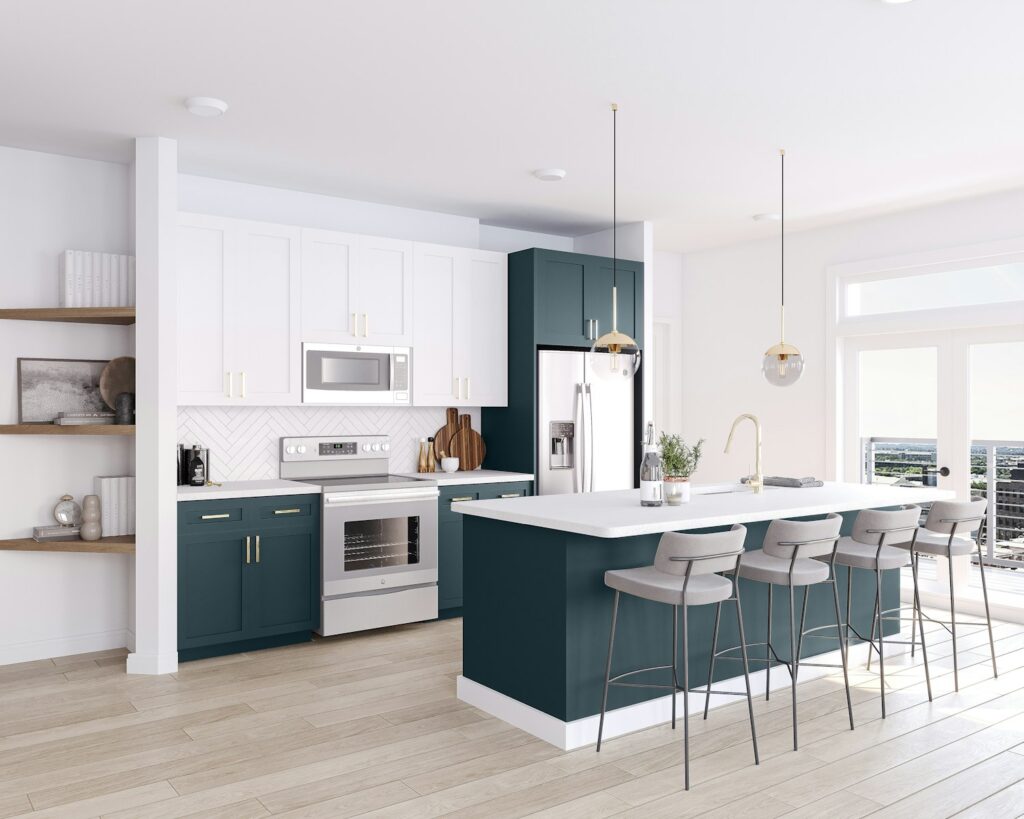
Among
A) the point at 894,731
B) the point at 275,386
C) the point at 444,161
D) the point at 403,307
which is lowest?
the point at 894,731

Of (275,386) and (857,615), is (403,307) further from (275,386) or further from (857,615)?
(857,615)

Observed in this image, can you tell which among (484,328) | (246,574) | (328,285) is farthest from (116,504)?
(484,328)

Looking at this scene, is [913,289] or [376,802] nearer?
[376,802]

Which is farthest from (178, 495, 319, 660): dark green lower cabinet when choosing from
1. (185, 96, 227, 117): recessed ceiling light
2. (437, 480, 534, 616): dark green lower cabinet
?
(185, 96, 227, 117): recessed ceiling light

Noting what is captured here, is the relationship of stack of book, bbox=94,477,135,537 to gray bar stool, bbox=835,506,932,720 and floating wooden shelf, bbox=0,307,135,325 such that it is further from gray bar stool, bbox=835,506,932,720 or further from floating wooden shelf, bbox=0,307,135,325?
gray bar stool, bbox=835,506,932,720

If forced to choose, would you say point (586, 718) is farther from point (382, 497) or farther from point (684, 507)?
point (382, 497)

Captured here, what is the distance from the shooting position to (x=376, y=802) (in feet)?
9.70

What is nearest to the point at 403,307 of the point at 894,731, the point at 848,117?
the point at 848,117

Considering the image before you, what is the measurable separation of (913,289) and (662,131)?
9.28 feet

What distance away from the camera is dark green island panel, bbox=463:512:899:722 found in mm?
3457

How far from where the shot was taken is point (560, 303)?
5.97 metres

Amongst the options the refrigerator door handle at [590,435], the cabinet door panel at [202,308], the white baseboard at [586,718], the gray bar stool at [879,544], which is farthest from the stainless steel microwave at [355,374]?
the gray bar stool at [879,544]

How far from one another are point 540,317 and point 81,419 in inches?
114

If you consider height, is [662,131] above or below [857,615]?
above
